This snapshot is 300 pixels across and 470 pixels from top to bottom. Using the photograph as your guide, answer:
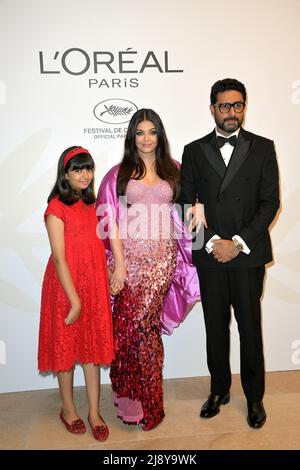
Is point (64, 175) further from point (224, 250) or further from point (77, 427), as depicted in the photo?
point (77, 427)

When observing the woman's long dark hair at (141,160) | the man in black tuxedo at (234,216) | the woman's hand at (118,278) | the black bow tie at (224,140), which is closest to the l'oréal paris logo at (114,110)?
the woman's long dark hair at (141,160)

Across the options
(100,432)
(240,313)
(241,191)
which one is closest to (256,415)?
(240,313)

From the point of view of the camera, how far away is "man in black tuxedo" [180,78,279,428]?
221cm

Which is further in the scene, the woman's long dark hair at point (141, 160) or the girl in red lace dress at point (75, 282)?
the woman's long dark hair at point (141, 160)

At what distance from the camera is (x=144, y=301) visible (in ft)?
7.74

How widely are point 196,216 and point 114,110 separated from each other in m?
1.04

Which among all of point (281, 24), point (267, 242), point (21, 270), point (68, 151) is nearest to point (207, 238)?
point (267, 242)

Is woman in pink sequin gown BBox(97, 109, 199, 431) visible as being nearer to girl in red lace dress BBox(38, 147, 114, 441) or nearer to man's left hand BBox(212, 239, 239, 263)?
girl in red lace dress BBox(38, 147, 114, 441)

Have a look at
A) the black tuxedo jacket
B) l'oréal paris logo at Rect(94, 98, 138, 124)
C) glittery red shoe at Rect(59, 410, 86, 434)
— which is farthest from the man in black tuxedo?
glittery red shoe at Rect(59, 410, 86, 434)

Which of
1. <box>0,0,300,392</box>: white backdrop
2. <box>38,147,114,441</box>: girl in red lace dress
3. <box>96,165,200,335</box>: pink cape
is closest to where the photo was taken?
<box>38,147,114,441</box>: girl in red lace dress

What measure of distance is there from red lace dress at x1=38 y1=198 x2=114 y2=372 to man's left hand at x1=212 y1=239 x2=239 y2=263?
0.60 meters

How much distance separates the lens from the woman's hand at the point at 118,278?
2.32 metres

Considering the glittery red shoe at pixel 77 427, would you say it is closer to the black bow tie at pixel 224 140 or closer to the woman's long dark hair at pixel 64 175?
the woman's long dark hair at pixel 64 175
